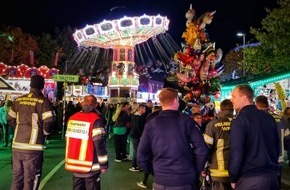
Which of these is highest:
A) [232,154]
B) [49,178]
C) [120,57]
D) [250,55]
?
[120,57]


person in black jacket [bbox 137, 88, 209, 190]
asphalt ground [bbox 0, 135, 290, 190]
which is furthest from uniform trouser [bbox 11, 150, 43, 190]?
person in black jacket [bbox 137, 88, 209, 190]

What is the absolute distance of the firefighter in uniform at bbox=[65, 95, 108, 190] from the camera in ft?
20.0

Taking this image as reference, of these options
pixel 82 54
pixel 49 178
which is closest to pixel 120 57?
pixel 82 54

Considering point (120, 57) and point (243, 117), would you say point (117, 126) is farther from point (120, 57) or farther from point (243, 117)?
point (120, 57)

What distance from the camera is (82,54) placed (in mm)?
78125

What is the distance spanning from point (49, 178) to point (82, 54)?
69312mm

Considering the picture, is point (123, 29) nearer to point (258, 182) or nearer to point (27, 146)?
point (27, 146)

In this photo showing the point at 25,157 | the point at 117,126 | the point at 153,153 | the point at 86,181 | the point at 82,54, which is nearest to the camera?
the point at 153,153

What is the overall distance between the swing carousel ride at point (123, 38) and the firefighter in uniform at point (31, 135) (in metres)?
38.5

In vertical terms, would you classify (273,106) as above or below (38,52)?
below

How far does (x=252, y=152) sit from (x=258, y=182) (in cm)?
36

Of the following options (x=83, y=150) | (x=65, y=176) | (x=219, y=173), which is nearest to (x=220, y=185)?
(x=219, y=173)

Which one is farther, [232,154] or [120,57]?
[120,57]

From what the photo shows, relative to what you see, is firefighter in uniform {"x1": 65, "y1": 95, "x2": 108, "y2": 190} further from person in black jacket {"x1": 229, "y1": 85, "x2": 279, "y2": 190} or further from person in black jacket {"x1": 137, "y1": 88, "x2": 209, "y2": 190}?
person in black jacket {"x1": 229, "y1": 85, "x2": 279, "y2": 190}
